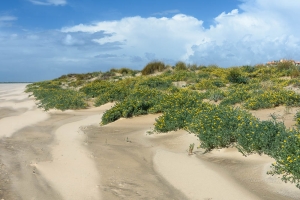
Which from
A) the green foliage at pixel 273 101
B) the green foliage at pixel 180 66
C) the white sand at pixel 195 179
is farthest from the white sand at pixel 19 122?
the green foliage at pixel 180 66

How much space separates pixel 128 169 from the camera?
6648 mm

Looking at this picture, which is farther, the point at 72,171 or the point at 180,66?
the point at 180,66

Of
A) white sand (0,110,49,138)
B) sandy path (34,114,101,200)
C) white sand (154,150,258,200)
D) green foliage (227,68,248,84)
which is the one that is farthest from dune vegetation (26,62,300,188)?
sandy path (34,114,101,200)

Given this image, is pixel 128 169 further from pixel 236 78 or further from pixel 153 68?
pixel 153 68

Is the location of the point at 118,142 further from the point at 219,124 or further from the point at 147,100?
the point at 147,100

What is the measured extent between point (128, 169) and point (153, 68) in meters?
23.4

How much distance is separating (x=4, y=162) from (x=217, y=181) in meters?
4.33

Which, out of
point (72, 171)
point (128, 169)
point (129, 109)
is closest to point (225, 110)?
point (128, 169)

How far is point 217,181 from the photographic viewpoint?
5750mm

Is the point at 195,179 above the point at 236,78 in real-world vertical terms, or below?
below

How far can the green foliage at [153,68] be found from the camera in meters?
29.6

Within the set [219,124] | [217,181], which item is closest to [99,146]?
[219,124]

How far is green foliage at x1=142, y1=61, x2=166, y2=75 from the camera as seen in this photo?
29.6 meters

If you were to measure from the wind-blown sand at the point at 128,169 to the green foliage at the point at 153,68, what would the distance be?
19.5 m
